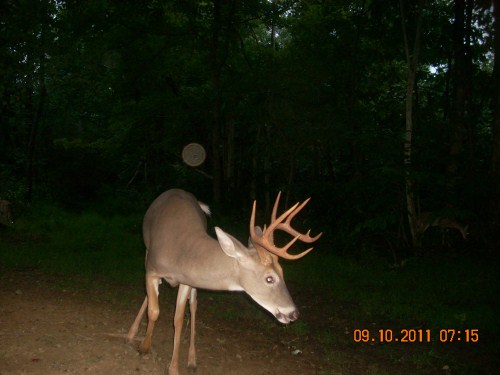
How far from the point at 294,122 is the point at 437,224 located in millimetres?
3828

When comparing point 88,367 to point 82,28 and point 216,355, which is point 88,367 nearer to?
point 216,355

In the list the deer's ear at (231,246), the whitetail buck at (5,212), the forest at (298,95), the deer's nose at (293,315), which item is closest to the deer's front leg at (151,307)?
the deer's ear at (231,246)

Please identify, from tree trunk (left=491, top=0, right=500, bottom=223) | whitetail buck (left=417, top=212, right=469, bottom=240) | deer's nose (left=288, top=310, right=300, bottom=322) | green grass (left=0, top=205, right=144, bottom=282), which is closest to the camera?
deer's nose (left=288, top=310, right=300, bottom=322)

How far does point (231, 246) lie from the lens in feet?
13.3

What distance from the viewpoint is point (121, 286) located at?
302 inches

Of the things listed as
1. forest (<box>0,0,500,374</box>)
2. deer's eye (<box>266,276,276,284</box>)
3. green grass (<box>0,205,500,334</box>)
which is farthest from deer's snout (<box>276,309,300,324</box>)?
forest (<box>0,0,500,374</box>)

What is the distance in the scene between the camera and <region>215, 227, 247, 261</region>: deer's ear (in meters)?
4.03

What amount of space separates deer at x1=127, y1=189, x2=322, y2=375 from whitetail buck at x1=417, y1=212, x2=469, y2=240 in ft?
18.7

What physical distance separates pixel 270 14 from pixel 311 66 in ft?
7.44

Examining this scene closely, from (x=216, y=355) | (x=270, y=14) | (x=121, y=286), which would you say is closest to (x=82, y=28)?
(x=270, y=14)
